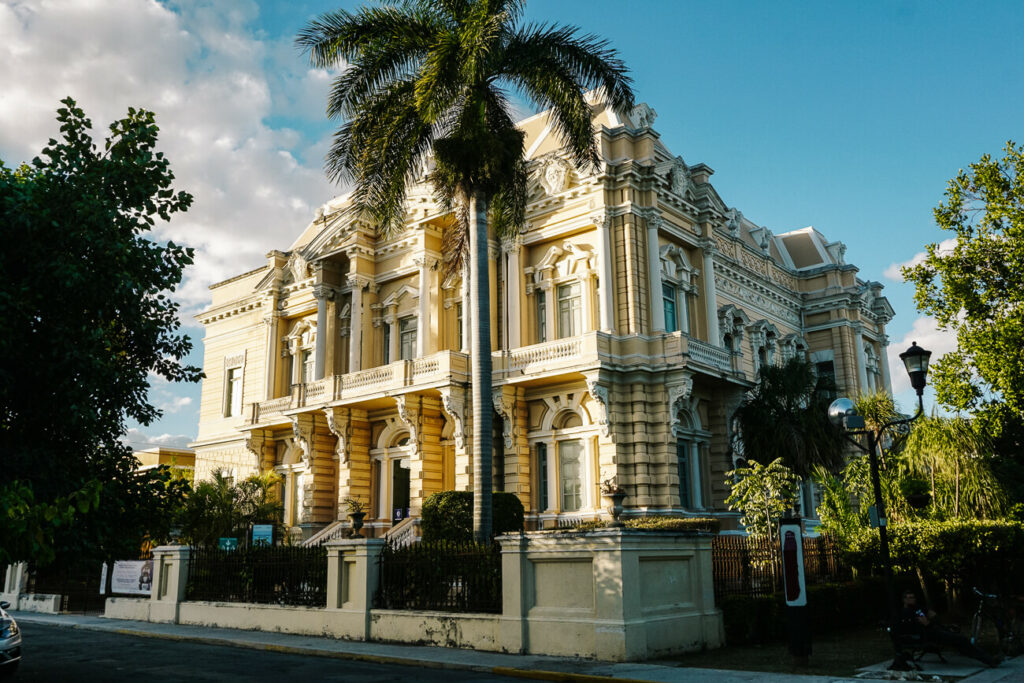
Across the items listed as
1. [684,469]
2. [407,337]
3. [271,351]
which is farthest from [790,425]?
[271,351]

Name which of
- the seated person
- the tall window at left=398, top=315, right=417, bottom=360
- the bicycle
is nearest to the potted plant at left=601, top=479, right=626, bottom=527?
the seated person

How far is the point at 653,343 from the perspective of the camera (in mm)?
24891

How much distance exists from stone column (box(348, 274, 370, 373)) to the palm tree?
11396 mm

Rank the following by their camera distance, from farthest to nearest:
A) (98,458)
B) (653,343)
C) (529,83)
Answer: (653,343) < (529,83) < (98,458)

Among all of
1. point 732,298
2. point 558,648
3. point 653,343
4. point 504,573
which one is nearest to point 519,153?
point 653,343

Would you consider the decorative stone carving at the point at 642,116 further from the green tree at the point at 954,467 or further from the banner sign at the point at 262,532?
the banner sign at the point at 262,532

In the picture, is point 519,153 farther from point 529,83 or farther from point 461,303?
point 461,303

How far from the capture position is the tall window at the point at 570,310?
26453mm

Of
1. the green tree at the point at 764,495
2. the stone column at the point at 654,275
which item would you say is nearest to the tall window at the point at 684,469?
the green tree at the point at 764,495

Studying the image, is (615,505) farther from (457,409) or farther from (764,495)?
(457,409)

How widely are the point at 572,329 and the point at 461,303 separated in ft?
15.4

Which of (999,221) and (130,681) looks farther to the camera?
(999,221)

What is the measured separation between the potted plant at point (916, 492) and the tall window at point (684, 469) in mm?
7176

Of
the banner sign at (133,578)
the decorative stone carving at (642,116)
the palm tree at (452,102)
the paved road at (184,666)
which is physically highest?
the decorative stone carving at (642,116)
